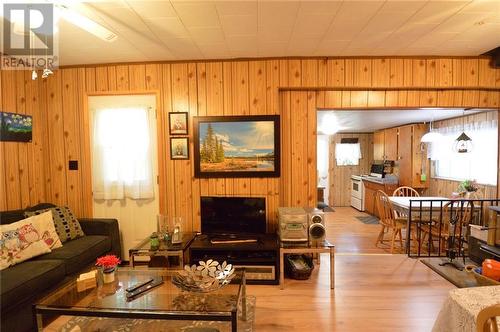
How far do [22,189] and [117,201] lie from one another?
102 centimetres

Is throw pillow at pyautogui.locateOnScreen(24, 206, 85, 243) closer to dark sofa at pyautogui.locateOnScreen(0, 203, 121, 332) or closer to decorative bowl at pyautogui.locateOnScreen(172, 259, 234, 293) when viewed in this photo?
dark sofa at pyautogui.locateOnScreen(0, 203, 121, 332)

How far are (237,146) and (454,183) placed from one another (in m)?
4.55

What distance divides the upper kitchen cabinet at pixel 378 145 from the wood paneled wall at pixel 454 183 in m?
1.35

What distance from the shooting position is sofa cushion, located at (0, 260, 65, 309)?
1.87 m

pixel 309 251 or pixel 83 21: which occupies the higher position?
pixel 83 21

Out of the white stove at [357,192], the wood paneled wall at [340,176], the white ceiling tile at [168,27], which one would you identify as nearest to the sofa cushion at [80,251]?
the white ceiling tile at [168,27]

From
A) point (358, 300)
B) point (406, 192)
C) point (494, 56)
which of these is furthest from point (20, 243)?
point (406, 192)

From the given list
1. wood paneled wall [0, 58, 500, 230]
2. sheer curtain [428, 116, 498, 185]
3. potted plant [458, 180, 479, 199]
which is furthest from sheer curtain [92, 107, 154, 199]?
sheer curtain [428, 116, 498, 185]

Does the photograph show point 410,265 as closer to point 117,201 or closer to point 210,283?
point 210,283

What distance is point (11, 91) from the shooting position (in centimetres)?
296

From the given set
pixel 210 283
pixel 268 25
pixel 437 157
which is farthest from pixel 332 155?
pixel 210 283

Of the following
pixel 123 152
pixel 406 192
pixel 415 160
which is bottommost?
pixel 406 192

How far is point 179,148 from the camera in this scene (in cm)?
326

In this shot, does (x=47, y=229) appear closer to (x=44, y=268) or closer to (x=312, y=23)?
(x=44, y=268)
